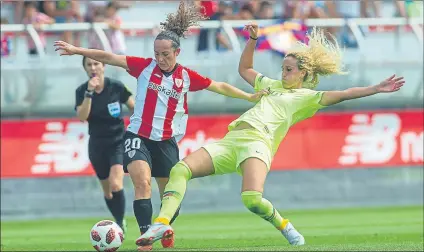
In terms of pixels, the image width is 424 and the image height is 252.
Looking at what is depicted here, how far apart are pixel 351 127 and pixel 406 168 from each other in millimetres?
1233

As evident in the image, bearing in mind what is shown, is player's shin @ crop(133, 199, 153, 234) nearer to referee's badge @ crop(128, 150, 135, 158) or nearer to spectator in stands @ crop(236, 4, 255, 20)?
referee's badge @ crop(128, 150, 135, 158)

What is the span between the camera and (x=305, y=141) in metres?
18.6

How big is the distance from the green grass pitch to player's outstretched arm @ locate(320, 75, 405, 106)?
1.41 metres

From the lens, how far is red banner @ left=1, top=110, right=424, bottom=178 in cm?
1783

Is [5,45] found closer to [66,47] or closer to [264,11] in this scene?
[264,11]

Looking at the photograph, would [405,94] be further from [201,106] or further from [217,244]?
[217,244]

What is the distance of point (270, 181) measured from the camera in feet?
60.1

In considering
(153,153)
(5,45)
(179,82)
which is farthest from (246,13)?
(153,153)

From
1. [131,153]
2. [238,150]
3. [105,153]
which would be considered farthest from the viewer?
[105,153]

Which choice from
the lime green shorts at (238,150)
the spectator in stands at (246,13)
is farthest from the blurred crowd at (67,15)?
the lime green shorts at (238,150)

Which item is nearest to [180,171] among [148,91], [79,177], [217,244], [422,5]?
[148,91]

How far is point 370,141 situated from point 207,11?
12.1ft

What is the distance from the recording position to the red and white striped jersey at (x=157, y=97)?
10.5m

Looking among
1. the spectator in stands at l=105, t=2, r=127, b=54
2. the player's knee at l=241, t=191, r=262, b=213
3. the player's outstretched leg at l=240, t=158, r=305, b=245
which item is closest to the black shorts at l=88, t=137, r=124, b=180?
the player's outstretched leg at l=240, t=158, r=305, b=245
